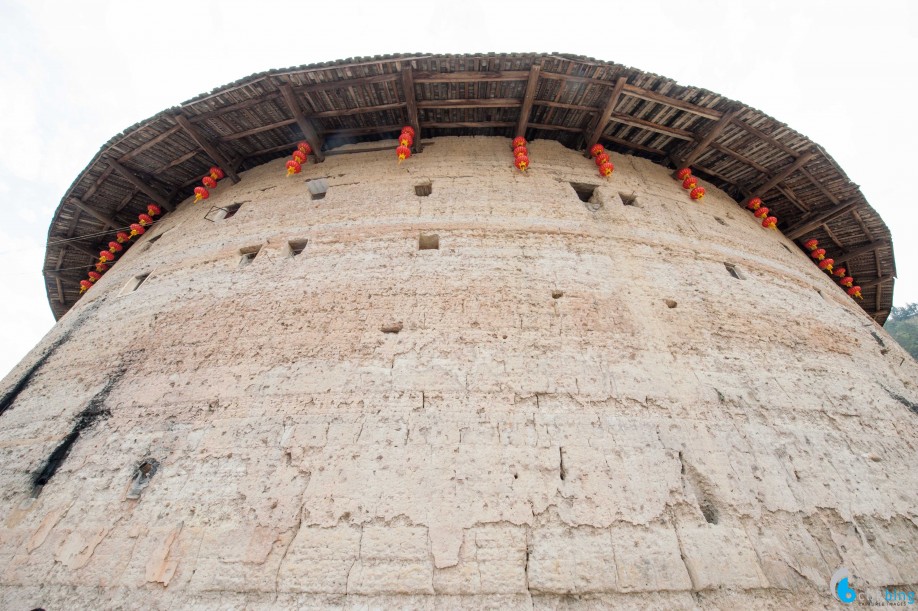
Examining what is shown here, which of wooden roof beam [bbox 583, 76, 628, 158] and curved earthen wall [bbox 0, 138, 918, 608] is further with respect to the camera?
wooden roof beam [bbox 583, 76, 628, 158]

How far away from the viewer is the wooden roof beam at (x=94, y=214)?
7.61m

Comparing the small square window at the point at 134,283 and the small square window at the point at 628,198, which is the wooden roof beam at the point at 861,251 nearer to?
the small square window at the point at 628,198

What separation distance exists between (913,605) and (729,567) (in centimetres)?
169

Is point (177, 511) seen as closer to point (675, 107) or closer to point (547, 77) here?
point (547, 77)

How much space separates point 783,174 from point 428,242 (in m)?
6.97

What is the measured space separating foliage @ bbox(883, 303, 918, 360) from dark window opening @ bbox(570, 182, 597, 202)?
589 inches

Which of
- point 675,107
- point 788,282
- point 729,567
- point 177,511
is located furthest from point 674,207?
point 177,511

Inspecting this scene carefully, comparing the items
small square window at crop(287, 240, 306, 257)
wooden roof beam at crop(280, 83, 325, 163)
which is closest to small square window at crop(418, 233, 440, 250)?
small square window at crop(287, 240, 306, 257)

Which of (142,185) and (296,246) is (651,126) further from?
(142,185)

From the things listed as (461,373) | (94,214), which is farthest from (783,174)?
(94,214)

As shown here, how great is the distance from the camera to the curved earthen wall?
3123 millimetres

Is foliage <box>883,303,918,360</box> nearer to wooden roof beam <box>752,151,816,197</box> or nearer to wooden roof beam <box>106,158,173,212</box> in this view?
wooden roof beam <box>752,151,816,197</box>

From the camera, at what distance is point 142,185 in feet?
24.2

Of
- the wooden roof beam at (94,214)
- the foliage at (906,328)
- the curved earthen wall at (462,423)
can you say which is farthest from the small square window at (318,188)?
the foliage at (906,328)
